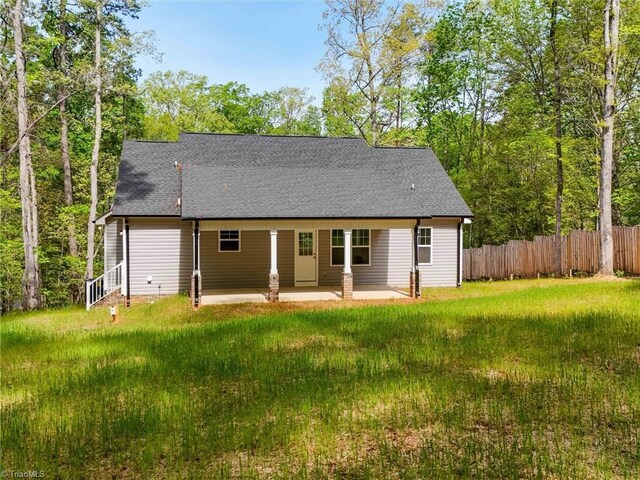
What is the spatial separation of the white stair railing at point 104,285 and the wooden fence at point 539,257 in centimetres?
1415

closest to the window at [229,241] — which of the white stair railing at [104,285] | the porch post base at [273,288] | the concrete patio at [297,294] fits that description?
the concrete patio at [297,294]

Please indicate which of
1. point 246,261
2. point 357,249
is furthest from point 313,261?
point 246,261

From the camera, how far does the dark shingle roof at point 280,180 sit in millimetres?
15273

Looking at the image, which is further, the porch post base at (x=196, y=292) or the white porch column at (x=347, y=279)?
the white porch column at (x=347, y=279)

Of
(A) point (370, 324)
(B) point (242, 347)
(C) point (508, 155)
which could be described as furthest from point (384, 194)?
(C) point (508, 155)

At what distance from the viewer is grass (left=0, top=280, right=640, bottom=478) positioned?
13.3 ft

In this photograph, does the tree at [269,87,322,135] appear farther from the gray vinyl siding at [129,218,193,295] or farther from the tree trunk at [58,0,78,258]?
the gray vinyl siding at [129,218,193,295]

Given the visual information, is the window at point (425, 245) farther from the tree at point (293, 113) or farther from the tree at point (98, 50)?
the tree at point (293, 113)

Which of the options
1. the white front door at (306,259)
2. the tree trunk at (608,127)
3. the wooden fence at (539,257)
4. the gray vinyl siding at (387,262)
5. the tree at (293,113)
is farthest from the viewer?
the tree at (293,113)

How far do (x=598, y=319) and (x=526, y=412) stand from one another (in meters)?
5.30

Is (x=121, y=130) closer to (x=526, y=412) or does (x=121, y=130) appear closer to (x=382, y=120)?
(x=382, y=120)

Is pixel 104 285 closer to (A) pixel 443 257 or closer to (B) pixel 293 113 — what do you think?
(A) pixel 443 257

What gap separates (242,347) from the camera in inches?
324

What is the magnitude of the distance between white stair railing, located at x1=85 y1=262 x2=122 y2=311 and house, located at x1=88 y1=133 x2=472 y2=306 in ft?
0.25
